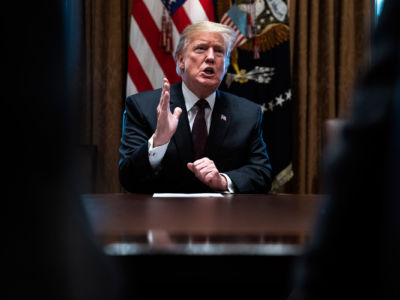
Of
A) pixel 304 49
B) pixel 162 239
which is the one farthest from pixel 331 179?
pixel 304 49

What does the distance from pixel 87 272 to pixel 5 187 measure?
0.31 feet

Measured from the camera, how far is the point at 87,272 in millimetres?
313

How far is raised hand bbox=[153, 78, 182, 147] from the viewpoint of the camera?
1.74m

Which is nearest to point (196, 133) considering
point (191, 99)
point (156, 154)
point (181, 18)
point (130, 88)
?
point (191, 99)

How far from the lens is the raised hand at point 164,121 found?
174cm

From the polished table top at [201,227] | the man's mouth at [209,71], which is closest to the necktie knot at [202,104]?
the man's mouth at [209,71]

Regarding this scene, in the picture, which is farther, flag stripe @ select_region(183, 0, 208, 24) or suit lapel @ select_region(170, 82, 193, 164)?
flag stripe @ select_region(183, 0, 208, 24)

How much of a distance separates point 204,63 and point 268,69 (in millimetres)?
996

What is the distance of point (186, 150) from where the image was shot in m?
2.04

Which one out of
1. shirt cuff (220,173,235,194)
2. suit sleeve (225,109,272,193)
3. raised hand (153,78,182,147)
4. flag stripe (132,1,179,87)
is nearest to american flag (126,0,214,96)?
flag stripe (132,1,179,87)

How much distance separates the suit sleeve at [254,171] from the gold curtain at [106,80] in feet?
4.39

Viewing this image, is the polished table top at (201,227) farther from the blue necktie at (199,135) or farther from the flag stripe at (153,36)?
the flag stripe at (153,36)

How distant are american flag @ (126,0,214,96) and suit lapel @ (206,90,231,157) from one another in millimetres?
856

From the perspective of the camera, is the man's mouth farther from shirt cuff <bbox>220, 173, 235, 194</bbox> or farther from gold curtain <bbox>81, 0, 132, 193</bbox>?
gold curtain <bbox>81, 0, 132, 193</bbox>
